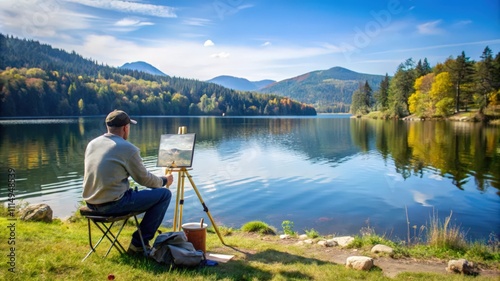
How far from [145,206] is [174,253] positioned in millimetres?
926

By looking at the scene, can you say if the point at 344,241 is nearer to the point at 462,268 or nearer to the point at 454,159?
the point at 462,268

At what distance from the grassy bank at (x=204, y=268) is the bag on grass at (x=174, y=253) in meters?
→ 0.15

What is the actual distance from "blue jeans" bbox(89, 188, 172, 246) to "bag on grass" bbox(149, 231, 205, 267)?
0.35 m

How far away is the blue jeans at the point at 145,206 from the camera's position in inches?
237

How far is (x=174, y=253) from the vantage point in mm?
6051

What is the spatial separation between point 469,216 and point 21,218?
15928mm

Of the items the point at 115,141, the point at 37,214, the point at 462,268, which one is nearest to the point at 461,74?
the point at 462,268

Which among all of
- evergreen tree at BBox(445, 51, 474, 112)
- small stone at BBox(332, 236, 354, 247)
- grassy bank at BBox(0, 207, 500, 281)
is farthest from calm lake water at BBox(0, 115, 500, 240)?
evergreen tree at BBox(445, 51, 474, 112)

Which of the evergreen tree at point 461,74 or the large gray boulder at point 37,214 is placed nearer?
the large gray boulder at point 37,214

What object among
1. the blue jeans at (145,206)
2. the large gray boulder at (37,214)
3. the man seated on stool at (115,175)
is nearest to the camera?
the man seated on stool at (115,175)

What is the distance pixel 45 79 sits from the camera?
128 metres

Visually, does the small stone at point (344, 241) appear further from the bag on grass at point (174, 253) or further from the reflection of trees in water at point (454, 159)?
the reflection of trees in water at point (454, 159)

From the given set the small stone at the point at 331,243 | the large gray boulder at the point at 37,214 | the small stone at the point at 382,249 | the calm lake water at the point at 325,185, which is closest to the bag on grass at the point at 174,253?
the small stone at the point at 331,243

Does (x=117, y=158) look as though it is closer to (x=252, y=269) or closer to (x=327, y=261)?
(x=252, y=269)
